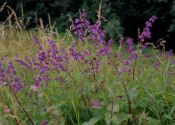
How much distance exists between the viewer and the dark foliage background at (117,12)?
36.5 feet

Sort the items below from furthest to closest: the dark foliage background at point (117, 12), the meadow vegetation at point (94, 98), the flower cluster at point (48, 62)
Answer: the dark foliage background at point (117, 12)
the flower cluster at point (48, 62)
the meadow vegetation at point (94, 98)

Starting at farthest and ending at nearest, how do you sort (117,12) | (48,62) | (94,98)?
(117,12)
(48,62)
(94,98)

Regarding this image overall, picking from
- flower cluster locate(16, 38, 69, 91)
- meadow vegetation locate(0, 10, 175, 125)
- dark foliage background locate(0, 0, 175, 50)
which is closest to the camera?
meadow vegetation locate(0, 10, 175, 125)

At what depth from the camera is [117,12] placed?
37.8ft

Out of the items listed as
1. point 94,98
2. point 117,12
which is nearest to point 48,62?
point 94,98

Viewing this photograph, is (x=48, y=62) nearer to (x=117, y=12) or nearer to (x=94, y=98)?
(x=94, y=98)

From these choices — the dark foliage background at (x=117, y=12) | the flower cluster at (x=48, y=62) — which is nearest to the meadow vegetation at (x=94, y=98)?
the flower cluster at (x=48, y=62)

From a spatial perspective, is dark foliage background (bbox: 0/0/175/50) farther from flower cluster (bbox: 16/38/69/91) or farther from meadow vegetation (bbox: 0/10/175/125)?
meadow vegetation (bbox: 0/10/175/125)

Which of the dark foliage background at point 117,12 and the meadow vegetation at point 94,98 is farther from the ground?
the meadow vegetation at point 94,98

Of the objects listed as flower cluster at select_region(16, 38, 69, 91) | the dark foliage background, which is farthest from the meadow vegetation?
the dark foliage background

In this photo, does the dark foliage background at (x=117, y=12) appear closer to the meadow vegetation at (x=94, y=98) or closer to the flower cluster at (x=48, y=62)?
the flower cluster at (x=48, y=62)

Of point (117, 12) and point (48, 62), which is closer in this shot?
point (48, 62)

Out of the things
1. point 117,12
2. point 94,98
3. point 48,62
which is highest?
point 48,62

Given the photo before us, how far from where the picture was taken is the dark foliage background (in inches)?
438
